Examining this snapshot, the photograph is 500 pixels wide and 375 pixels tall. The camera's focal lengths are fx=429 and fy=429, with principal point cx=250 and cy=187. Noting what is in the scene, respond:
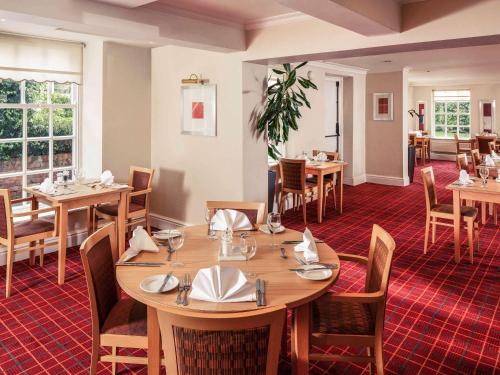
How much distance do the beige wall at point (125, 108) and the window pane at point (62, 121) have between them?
0.48m

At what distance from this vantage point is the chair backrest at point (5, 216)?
361 cm

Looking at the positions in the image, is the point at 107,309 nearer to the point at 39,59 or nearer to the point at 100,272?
the point at 100,272

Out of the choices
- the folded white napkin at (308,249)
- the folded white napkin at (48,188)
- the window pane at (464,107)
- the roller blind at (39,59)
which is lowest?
the folded white napkin at (308,249)

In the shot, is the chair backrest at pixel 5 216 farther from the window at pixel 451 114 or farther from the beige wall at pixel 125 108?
the window at pixel 451 114

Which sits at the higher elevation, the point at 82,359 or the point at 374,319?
the point at 374,319

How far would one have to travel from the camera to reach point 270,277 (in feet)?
6.89

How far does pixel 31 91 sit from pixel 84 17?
2091 millimetres

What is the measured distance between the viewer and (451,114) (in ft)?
45.1

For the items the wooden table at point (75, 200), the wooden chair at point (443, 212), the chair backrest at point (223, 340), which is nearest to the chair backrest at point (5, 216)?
the wooden table at point (75, 200)

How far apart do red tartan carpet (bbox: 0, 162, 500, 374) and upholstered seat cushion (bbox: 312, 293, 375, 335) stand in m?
0.49

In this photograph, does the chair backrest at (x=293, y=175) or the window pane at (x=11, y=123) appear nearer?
the window pane at (x=11, y=123)

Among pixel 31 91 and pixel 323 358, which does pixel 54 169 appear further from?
pixel 323 358

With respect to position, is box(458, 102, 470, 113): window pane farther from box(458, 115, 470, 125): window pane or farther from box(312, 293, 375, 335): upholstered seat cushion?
box(312, 293, 375, 335): upholstered seat cushion

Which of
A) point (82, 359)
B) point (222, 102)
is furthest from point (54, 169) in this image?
point (82, 359)
